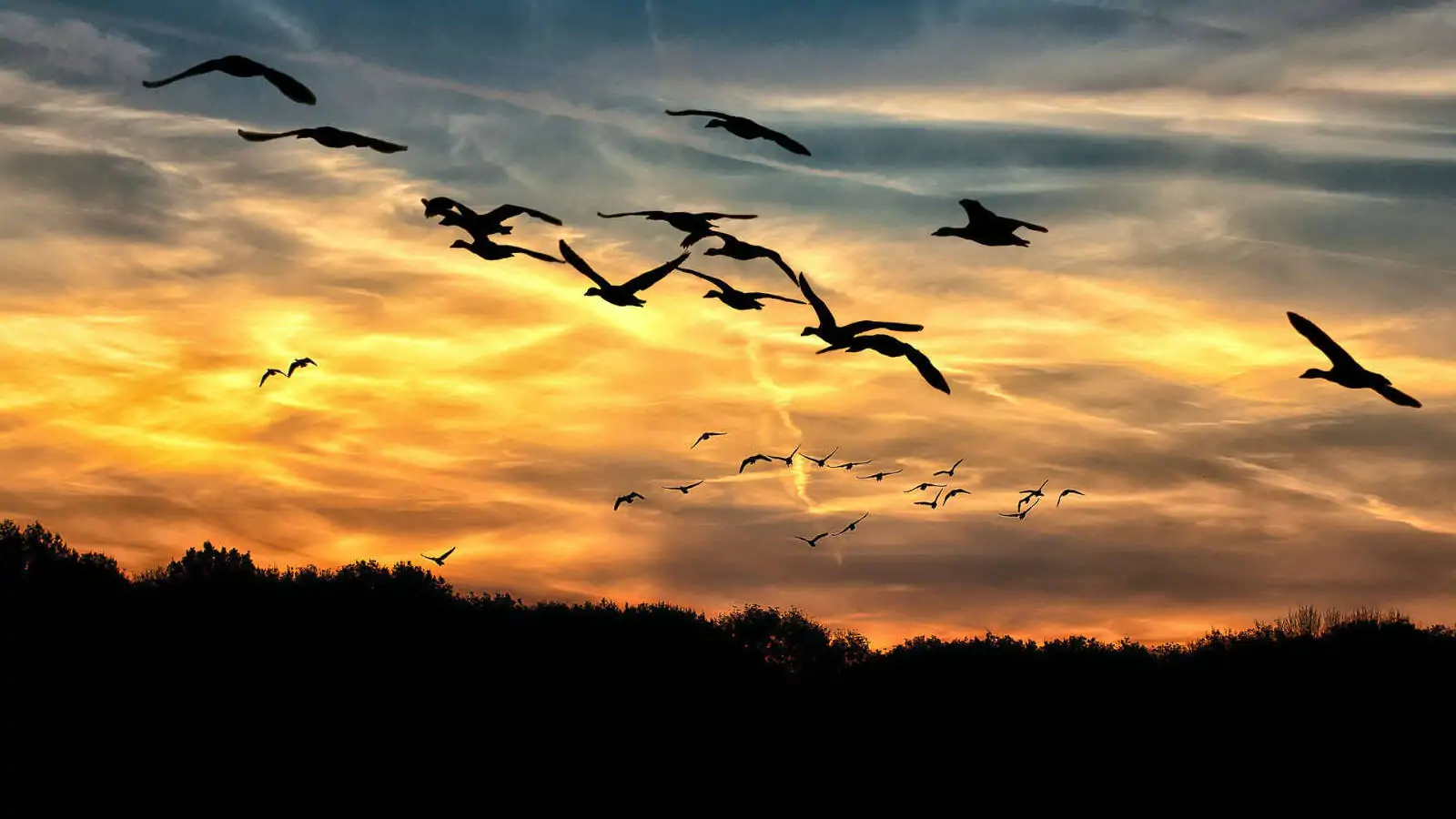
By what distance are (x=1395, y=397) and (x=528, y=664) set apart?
1701 inches

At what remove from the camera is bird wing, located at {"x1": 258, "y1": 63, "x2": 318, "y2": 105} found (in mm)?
11023

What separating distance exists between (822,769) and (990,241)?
132 feet

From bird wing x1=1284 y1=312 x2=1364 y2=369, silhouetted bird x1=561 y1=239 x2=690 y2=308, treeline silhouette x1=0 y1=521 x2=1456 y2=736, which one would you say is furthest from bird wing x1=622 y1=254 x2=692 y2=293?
treeline silhouette x1=0 y1=521 x2=1456 y2=736

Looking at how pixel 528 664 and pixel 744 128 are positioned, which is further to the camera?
pixel 528 664

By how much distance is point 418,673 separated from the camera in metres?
50.2

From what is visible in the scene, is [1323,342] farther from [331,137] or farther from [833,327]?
[331,137]

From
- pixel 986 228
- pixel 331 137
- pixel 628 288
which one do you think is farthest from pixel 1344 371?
pixel 331 137

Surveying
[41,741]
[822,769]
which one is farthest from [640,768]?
[41,741]

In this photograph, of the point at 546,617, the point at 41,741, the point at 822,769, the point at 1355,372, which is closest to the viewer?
the point at 1355,372

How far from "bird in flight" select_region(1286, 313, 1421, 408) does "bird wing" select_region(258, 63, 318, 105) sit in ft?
29.5

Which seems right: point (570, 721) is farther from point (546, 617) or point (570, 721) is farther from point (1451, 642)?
point (1451, 642)

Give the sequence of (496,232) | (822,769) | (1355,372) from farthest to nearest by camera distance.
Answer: (822,769), (496,232), (1355,372)

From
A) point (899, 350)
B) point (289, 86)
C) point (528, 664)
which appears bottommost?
point (528, 664)

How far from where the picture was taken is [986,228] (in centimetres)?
1446
